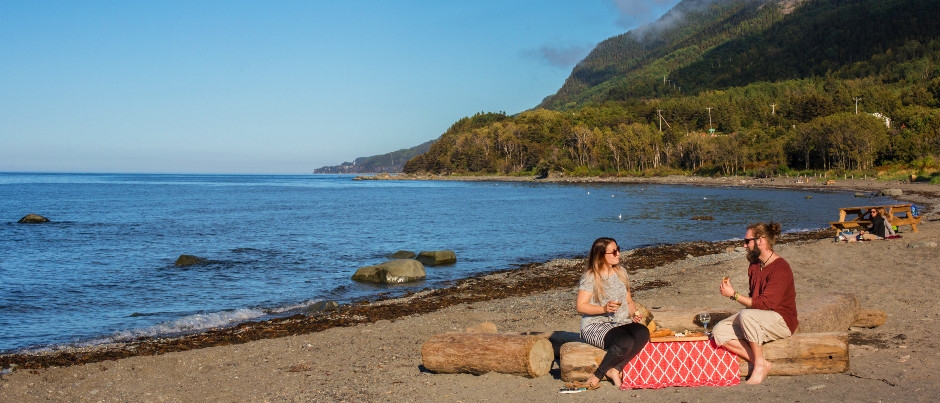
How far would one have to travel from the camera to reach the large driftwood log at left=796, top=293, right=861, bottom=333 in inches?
372

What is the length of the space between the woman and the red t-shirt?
1451 mm

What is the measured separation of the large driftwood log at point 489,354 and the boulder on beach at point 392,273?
12152 mm

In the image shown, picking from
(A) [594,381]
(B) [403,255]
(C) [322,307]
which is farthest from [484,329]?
(B) [403,255]

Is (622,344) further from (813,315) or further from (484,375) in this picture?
(813,315)

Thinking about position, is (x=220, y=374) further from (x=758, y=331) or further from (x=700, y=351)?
(x=758, y=331)

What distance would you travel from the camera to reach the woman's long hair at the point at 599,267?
26.3 feet

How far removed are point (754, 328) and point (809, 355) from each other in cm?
91

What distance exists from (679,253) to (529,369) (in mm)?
18340

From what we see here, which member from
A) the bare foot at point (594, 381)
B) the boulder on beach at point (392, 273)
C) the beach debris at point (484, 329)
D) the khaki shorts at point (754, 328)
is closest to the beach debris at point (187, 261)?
the boulder on beach at point (392, 273)

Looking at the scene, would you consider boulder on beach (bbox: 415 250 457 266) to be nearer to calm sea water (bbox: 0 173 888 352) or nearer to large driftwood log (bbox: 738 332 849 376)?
calm sea water (bbox: 0 173 888 352)

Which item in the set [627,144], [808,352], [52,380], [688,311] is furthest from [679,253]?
[627,144]

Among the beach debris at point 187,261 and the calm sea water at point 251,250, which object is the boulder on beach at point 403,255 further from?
the beach debris at point 187,261

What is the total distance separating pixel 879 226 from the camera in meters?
22.1

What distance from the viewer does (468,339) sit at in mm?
9203
